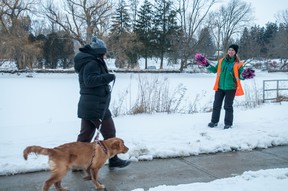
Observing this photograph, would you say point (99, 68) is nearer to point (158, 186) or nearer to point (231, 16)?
point (158, 186)

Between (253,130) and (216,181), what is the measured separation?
320cm

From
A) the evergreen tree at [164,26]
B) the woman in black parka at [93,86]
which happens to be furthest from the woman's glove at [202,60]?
the evergreen tree at [164,26]

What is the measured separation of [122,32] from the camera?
44562 mm

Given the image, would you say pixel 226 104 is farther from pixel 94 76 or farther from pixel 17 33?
pixel 17 33

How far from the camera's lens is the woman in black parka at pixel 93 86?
4.40 meters

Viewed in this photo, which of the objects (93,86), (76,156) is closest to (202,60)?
(93,86)

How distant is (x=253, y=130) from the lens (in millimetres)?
7148

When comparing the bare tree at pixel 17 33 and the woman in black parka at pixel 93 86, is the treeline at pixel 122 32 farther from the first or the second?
the woman in black parka at pixel 93 86

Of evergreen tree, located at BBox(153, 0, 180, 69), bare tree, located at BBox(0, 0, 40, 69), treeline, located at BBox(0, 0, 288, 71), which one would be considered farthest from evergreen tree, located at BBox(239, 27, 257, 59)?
bare tree, located at BBox(0, 0, 40, 69)

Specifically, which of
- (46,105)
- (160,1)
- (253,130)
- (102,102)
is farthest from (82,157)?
(160,1)

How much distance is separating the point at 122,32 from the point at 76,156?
41821 mm

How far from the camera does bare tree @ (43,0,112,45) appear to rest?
4216cm

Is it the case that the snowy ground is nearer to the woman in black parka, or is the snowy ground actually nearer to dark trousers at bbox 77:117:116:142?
dark trousers at bbox 77:117:116:142

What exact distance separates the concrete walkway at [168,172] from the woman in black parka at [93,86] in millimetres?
722
